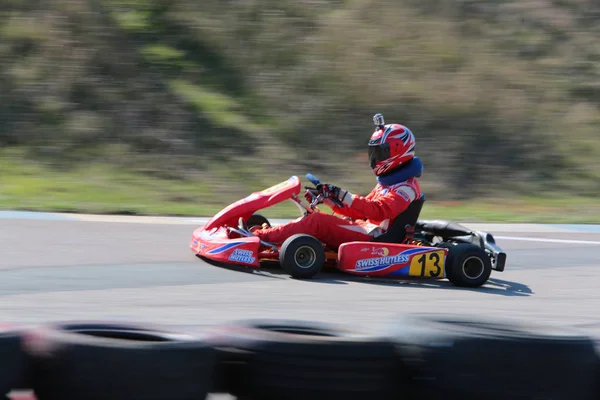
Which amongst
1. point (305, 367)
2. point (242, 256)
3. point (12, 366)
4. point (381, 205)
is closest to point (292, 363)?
point (305, 367)

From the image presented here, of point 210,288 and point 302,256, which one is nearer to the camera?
point 210,288

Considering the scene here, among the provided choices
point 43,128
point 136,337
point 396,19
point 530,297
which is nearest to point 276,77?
point 396,19

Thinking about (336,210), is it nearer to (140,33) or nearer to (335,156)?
(335,156)

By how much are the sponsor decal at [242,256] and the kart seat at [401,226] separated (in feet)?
3.75

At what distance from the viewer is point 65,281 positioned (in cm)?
686

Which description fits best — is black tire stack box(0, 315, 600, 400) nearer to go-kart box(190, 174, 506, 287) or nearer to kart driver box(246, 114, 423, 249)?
go-kart box(190, 174, 506, 287)

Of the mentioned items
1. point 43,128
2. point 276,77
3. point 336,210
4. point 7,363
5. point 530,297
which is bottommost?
point 7,363

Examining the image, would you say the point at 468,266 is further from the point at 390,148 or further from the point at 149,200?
the point at 149,200

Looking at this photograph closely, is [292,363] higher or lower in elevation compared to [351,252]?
lower

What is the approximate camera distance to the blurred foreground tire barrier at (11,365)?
338 cm

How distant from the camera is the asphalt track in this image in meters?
5.96

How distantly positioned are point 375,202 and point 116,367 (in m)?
4.67

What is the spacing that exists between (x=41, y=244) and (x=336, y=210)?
3.04m

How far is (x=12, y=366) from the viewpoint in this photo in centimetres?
340
